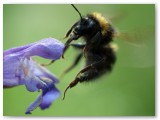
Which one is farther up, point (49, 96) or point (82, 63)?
point (82, 63)

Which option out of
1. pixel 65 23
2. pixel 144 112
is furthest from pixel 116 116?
pixel 65 23

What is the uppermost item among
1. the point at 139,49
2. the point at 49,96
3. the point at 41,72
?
the point at 139,49

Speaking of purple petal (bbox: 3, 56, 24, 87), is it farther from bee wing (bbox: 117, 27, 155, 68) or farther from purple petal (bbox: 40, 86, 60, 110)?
bee wing (bbox: 117, 27, 155, 68)

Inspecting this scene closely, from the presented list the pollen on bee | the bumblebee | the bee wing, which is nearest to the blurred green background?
the bee wing

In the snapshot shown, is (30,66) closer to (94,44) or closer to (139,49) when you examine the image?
(94,44)

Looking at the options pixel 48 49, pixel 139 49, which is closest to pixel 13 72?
pixel 48 49


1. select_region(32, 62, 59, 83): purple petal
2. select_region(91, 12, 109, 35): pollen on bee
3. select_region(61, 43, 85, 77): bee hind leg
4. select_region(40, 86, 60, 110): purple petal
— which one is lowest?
select_region(40, 86, 60, 110): purple petal

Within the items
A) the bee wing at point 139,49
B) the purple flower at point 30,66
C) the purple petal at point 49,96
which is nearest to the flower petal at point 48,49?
the purple flower at point 30,66
